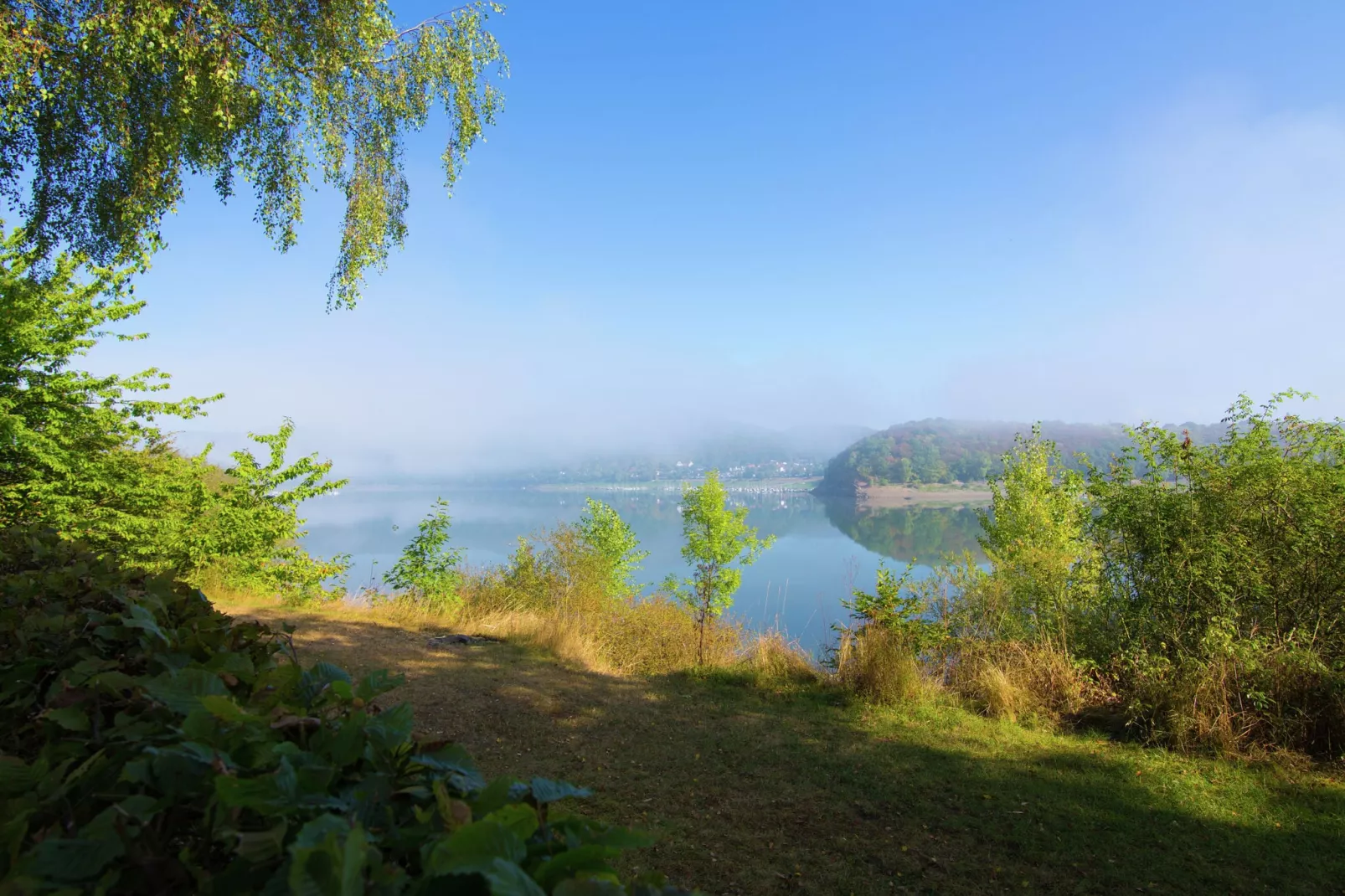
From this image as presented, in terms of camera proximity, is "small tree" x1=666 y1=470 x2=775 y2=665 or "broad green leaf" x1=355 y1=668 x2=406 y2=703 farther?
"small tree" x1=666 y1=470 x2=775 y2=665

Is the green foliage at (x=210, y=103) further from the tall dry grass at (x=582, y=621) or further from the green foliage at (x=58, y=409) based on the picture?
the tall dry grass at (x=582, y=621)

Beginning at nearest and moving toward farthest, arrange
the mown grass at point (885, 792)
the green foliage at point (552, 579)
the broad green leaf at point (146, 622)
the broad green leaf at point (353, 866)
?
the broad green leaf at point (353, 866) → the broad green leaf at point (146, 622) → the mown grass at point (885, 792) → the green foliage at point (552, 579)

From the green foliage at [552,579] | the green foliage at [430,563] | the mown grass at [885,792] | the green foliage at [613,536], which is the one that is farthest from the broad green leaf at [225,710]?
the green foliage at [613,536]

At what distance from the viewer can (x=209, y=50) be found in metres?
5.51

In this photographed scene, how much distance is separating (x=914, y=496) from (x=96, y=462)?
298 ft

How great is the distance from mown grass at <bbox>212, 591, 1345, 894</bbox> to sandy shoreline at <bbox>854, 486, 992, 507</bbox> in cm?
7332

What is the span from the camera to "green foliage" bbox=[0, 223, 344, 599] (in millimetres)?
Answer: 7715

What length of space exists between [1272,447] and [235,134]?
405 inches

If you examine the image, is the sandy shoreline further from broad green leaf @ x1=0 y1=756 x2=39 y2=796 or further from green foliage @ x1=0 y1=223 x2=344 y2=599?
broad green leaf @ x1=0 y1=756 x2=39 y2=796

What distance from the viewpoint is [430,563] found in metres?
13.2

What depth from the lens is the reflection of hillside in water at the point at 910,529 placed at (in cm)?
5628

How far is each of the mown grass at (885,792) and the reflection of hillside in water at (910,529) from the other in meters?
44.4

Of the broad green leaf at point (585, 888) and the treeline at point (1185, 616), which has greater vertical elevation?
the broad green leaf at point (585, 888)

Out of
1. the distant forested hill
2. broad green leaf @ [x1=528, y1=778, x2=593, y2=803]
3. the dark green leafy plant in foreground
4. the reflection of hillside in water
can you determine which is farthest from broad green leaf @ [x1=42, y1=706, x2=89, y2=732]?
the distant forested hill
